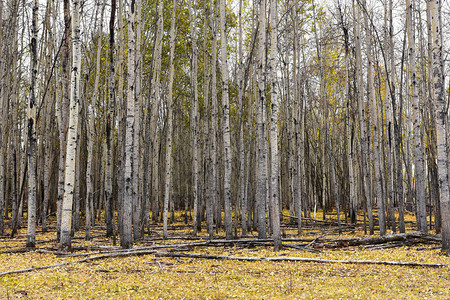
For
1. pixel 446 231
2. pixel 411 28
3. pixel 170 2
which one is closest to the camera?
pixel 446 231

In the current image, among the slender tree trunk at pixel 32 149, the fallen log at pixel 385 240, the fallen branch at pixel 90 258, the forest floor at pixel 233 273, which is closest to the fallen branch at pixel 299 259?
the forest floor at pixel 233 273

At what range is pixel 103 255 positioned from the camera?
6570 millimetres


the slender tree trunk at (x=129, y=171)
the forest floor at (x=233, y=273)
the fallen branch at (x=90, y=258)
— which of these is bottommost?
the forest floor at (x=233, y=273)

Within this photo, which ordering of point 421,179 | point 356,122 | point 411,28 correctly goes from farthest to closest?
point 356,122 → point 421,179 → point 411,28

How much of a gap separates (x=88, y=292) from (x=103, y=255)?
231cm

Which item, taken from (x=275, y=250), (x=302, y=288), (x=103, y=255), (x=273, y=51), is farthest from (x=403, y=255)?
(x=103, y=255)

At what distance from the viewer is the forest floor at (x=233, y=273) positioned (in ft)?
14.1

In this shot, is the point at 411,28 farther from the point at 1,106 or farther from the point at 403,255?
the point at 1,106

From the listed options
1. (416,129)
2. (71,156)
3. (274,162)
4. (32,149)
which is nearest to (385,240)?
(416,129)

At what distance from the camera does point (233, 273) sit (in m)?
5.46

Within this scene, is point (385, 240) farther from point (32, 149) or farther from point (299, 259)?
point (32, 149)

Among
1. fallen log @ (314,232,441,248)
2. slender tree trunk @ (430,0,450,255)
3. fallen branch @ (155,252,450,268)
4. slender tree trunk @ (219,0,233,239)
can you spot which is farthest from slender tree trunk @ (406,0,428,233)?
slender tree trunk @ (219,0,233,239)

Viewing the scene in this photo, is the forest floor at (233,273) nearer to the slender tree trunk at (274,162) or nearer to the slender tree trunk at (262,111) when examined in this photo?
the slender tree trunk at (274,162)

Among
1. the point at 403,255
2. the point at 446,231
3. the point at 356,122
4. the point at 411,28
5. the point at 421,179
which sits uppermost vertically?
the point at 411,28
